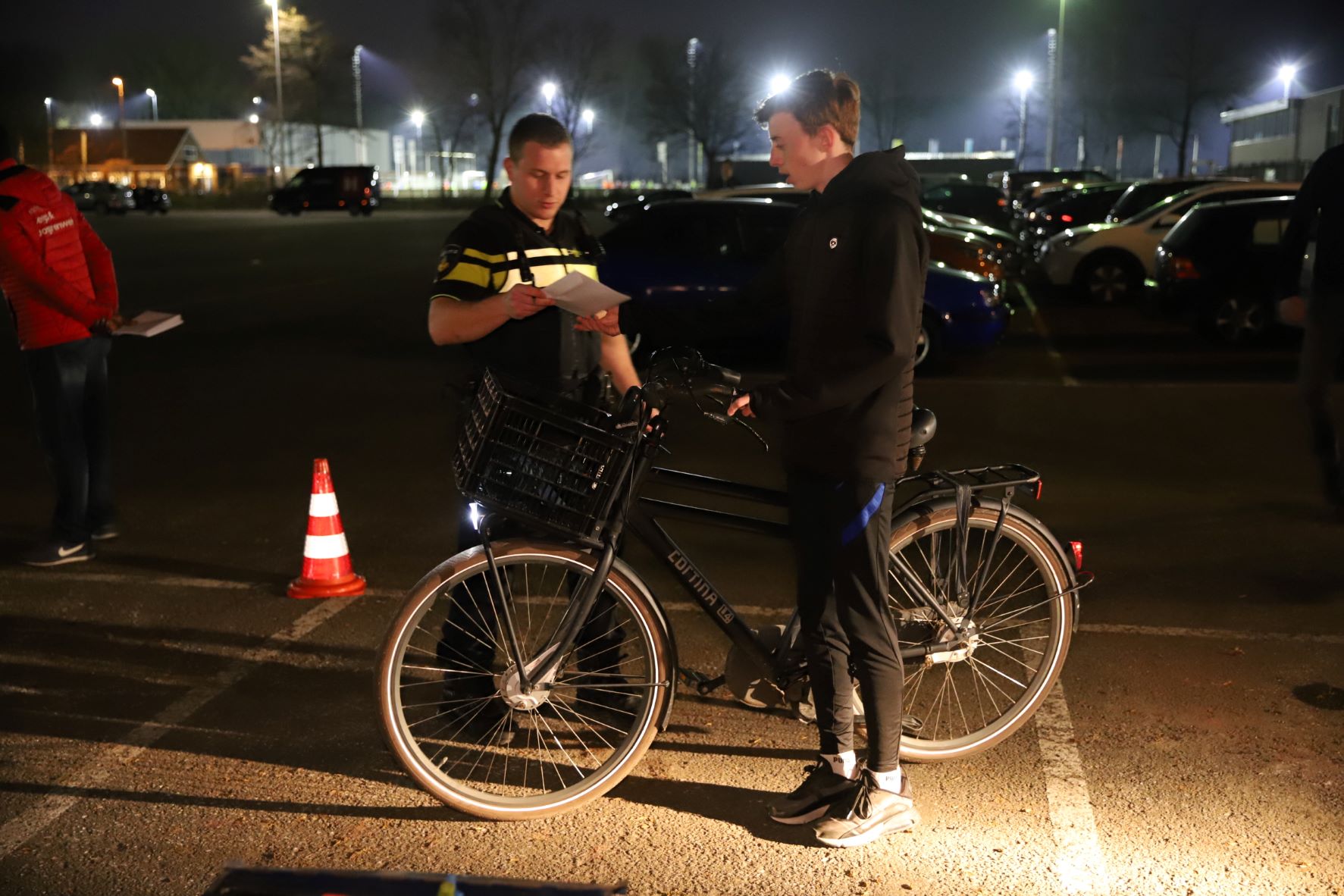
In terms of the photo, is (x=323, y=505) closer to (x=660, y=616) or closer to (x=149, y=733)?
(x=149, y=733)

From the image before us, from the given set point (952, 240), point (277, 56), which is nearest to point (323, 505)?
point (952, 240)

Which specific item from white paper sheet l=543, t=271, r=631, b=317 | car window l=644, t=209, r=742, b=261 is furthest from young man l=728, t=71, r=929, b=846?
car window l=644, t=209, r=742, b=261

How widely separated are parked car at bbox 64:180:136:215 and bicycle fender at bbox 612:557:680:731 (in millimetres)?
63440

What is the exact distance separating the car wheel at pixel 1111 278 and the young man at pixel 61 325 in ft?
51.8

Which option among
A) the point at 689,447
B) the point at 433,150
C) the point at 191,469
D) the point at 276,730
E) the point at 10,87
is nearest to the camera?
the point at 276,730

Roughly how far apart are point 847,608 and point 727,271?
9.30m

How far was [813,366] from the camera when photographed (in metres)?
3.57

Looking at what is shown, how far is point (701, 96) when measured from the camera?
8344 centimetres

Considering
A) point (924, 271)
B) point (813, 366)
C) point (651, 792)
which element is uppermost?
point (924, 271)

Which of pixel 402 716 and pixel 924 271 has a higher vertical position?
pixel 924 271

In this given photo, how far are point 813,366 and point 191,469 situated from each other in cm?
640

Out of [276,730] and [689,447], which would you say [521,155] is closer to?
[276,730]

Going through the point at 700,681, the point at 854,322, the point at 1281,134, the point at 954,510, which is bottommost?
the point at 700,681

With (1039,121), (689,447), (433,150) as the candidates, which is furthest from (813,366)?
(433,150)
